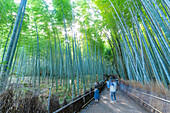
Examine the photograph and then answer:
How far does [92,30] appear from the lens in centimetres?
671

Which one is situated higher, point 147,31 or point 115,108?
point 147,31

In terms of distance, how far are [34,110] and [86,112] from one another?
1.81 m

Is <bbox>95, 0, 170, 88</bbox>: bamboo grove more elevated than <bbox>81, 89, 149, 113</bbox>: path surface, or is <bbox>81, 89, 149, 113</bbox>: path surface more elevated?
<bbox>95, 0, 170, 88</bbox>: bamboo grove

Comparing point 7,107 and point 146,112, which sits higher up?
point 7,107

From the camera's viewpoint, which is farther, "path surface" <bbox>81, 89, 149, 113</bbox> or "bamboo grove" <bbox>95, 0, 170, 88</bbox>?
"path surface" <bbox>81, 89, 149, 113</bbox>

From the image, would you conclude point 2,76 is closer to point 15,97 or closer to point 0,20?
point 15,97

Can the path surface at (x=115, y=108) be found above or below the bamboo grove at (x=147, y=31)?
below

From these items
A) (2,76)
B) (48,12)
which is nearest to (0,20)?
(48,12)

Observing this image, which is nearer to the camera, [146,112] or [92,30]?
[146,112]

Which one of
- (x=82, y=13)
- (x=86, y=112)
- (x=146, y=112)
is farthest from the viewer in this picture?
(x=82, y=13)

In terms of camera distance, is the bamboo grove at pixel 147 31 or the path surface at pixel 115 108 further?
the path surface at pixel 115 108

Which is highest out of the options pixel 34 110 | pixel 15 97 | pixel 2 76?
pixel 2 76

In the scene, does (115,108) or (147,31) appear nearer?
(147,31)

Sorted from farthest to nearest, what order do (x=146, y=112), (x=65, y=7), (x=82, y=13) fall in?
(x=82, y=13)
(x=65, y=7)
(x=146, y=112)
